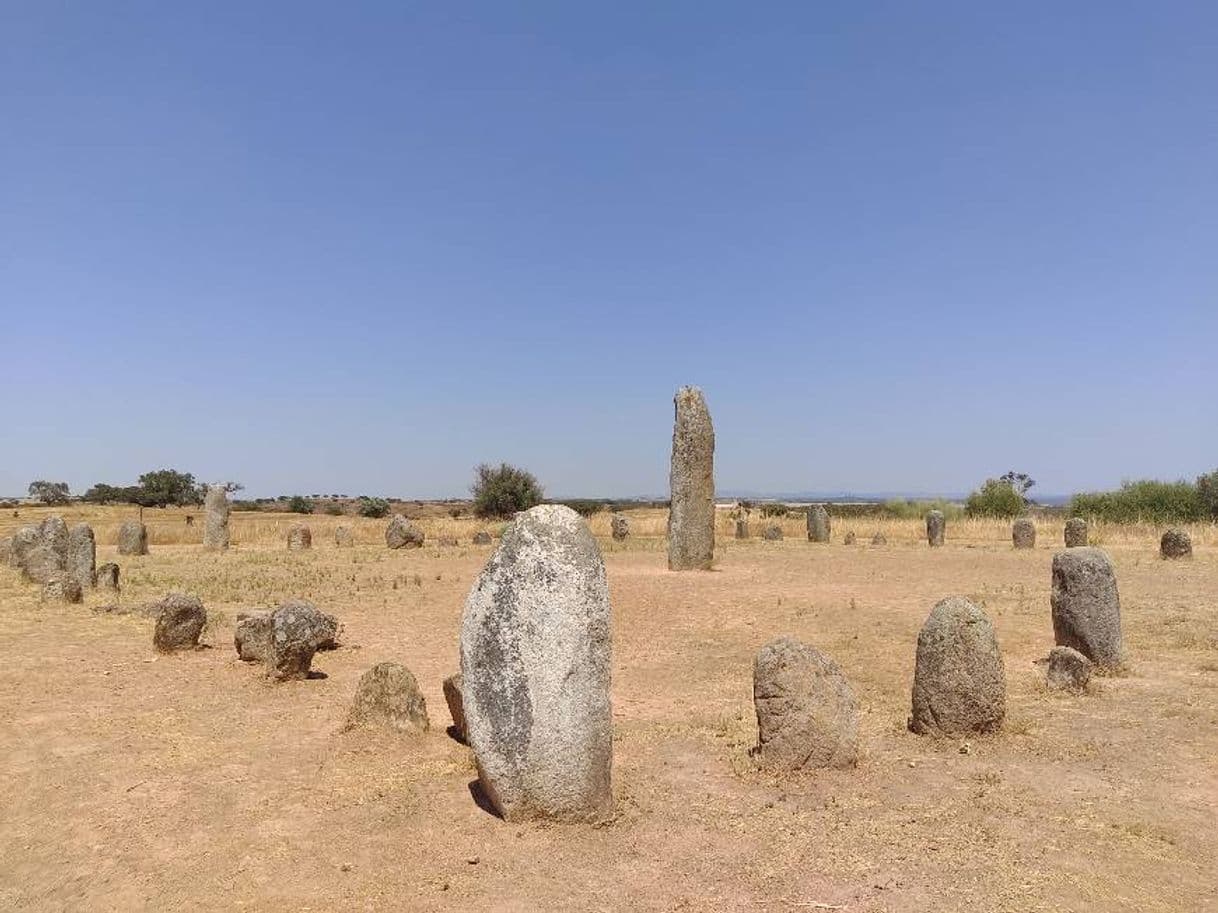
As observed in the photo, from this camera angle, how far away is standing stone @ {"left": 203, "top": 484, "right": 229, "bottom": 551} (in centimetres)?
2817

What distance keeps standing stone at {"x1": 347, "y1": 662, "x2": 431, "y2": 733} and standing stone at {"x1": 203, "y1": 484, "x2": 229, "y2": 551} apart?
2201 cm

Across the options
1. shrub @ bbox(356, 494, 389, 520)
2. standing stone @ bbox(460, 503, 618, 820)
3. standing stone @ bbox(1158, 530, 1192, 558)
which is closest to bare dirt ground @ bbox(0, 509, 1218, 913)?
standing stone @ bbox(460, 503, 618, 820)

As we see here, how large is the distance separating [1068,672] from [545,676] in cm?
658

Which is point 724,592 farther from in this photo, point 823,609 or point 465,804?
point 465,804

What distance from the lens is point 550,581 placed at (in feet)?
19.7

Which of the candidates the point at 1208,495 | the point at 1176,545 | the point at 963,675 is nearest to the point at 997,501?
the point at 1208,495

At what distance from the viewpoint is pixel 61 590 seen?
15172mm

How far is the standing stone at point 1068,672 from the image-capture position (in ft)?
31.0

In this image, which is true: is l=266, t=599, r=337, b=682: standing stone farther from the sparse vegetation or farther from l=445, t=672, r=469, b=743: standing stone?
the sparse vegetation

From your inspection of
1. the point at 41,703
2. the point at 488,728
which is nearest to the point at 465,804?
the point at 488,728

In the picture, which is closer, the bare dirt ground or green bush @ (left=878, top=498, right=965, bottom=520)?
the bare dirt ground

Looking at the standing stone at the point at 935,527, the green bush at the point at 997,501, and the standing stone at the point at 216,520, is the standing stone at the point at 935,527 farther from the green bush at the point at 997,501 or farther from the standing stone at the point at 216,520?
the standing stone at the point at 216,520

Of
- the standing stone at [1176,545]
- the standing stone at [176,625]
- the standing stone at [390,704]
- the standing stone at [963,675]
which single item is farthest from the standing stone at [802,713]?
the standing stone at [1176,545]

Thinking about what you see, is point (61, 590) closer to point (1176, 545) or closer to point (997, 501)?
point (1176, 545)
